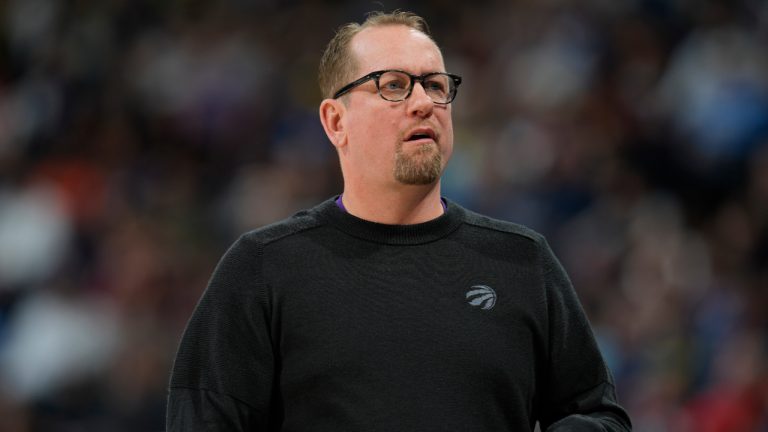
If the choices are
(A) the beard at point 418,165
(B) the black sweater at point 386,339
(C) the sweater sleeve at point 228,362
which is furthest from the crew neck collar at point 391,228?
(C) the sweater sleeve at point 228,362

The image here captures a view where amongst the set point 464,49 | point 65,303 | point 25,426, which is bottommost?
point 25,426

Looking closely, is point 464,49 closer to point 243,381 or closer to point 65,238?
point 65,238

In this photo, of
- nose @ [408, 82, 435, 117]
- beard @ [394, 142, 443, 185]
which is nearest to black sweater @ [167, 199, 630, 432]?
beard @ [394, 142, 443, 185]

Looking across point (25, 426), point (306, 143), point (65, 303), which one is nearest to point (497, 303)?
point (25, 426)

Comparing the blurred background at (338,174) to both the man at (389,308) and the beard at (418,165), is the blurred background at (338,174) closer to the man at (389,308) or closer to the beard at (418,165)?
the man at (389,308)

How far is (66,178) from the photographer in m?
7.97

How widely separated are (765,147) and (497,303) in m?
4.55

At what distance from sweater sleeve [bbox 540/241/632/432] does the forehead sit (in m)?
0.57

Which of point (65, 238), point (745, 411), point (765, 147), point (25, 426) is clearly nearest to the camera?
point (745, 411)

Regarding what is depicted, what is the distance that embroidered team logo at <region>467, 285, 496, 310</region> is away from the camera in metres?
2.73

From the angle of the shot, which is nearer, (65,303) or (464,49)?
(65,303)

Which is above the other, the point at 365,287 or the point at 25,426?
the point at 365,287

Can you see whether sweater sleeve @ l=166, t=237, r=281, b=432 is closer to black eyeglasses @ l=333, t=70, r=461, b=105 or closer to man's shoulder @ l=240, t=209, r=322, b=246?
man's shoulder @ l=240, t=209, r=322, b=246

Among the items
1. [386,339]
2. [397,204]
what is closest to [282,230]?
[397,204]
